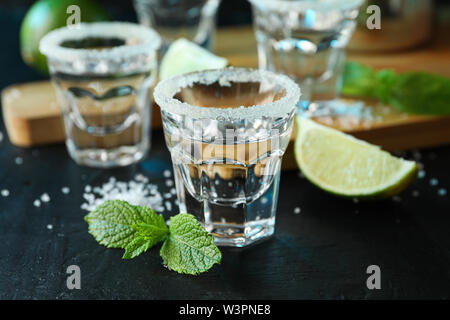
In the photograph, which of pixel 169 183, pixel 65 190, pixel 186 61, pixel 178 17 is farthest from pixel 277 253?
pixel 178 17

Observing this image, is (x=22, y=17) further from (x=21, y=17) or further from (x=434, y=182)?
(x=434, y=182)

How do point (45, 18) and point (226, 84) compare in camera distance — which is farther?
point (45, 18)

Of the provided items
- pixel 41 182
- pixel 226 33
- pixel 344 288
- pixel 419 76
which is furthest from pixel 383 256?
pixel 226 33

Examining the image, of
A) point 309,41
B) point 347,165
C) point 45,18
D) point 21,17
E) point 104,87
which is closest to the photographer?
point 347,165

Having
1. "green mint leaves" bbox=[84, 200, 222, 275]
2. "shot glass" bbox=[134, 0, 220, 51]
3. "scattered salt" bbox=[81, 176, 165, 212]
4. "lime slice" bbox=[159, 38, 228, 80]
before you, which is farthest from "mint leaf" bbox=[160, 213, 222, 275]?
"shot glass" bbox=[134, 0, 220, 51]

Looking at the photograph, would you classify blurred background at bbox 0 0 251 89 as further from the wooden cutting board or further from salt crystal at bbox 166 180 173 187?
salt crystal at bbox 166 180 173 187

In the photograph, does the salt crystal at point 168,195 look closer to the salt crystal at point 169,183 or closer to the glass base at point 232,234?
the salt crystal at point 169,183
